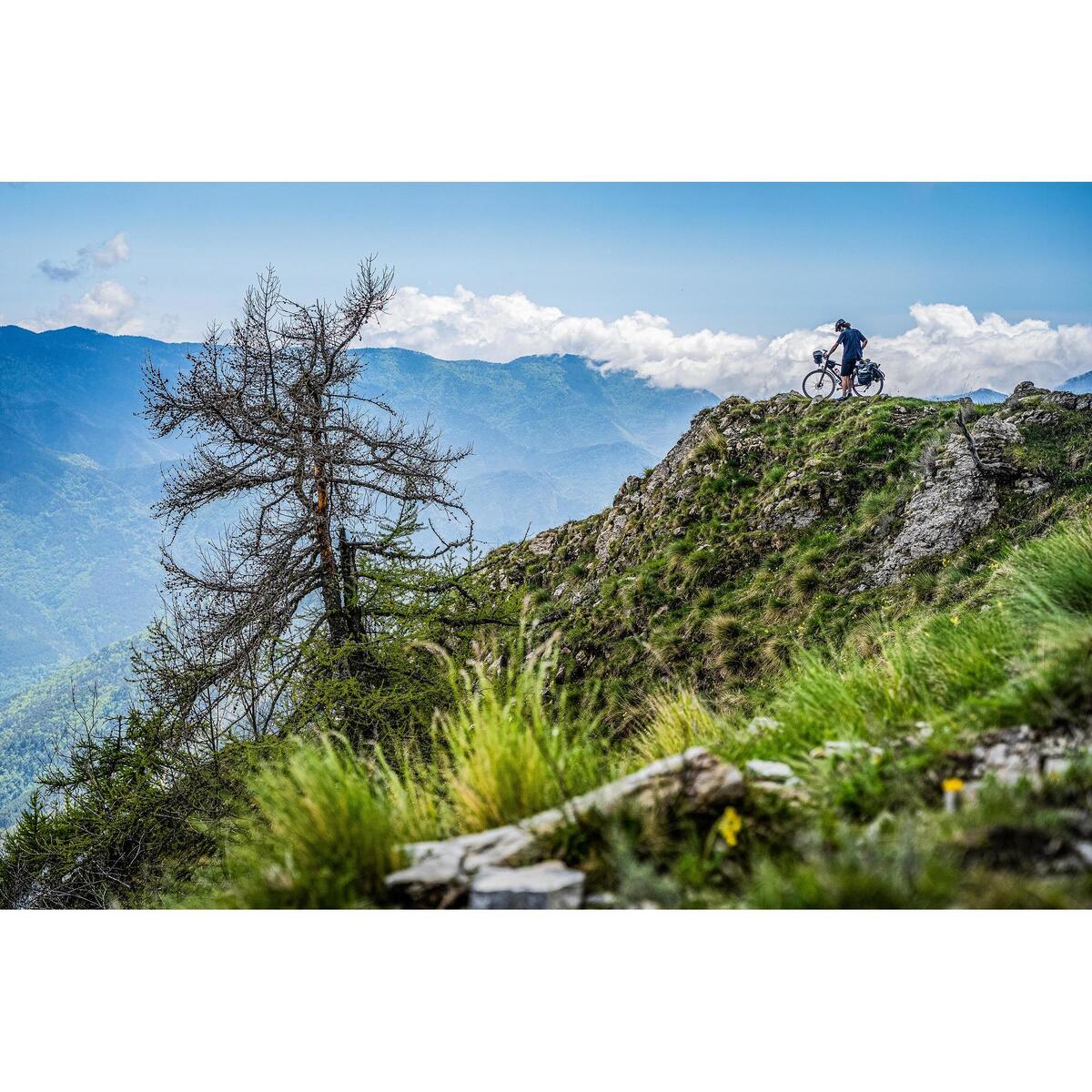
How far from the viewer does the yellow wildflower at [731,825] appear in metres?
2.10

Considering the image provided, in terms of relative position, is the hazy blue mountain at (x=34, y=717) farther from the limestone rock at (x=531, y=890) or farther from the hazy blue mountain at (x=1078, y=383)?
the limestone rock at (x=531, y=890)

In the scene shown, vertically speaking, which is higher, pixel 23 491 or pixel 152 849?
pixel 23 491

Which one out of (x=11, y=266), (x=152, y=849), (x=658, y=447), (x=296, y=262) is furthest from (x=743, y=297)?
(x=658, y=447)

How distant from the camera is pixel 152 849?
664cm

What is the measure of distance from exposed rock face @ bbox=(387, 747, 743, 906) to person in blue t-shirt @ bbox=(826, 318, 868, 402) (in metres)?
10.6

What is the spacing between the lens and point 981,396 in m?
10.1

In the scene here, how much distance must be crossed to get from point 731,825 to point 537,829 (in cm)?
60

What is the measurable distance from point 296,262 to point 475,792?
23.6ft

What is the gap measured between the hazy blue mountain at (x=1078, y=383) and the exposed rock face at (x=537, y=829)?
9.58 m

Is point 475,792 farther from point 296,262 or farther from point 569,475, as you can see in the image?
point 569,475

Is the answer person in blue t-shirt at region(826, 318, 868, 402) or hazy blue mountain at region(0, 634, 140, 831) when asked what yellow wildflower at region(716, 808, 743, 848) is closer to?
person in blue t-shirt at region(826, 318, 868, 402)

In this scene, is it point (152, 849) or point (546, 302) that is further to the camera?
point (546, 302)

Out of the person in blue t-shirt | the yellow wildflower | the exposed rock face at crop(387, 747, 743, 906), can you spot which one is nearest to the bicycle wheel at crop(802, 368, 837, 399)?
the person in blue t-shirt

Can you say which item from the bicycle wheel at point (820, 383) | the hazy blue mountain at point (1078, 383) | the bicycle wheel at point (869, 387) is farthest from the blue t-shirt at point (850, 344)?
the hazy blue mountain at point (1078, 383)
